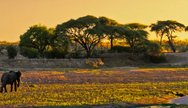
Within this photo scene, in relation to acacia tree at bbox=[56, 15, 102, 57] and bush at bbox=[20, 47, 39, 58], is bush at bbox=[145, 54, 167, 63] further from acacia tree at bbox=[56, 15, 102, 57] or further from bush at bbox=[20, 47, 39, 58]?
bush at bbox=[20, 47, 39, 58]

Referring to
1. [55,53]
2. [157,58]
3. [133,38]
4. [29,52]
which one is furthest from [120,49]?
[29,52]

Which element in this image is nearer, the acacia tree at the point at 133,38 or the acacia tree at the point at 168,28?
the acacia tree at the point at 133,38

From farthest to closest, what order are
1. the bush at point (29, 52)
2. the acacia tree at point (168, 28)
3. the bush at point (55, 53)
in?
1. the acacia tree at point (168, 28)
2. the bush at point (55, 53)
3. the bush at point (29, 52)

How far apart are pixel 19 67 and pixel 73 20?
33060 mm

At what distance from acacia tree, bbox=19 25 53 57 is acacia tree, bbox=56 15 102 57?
2.64m

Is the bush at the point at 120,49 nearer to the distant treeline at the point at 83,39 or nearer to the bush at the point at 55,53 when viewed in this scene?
the distant treeline at the point at 83,39

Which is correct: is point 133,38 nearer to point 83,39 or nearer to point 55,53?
point 83,39

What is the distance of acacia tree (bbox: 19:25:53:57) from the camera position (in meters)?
110

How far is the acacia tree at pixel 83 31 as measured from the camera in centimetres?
11119

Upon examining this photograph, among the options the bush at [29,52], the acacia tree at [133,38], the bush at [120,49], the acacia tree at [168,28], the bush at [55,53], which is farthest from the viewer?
the acacia tree at [168,28]

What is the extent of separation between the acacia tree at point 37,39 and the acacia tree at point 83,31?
2.64 metres

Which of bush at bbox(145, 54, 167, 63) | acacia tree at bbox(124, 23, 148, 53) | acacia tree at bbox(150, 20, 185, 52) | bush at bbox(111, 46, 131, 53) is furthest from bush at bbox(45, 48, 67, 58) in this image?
acacia tree at bbox(150, 20, 185, 52)

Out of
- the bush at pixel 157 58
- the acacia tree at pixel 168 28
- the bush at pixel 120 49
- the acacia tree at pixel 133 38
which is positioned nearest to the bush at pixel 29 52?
the bush at pixel 120 49

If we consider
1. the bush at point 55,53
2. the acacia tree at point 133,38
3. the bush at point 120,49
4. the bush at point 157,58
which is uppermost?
the acacia tree at point 133,38
